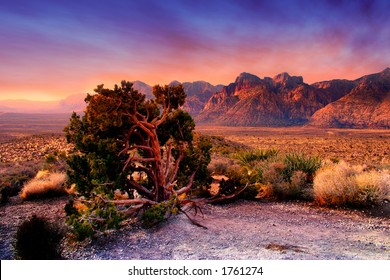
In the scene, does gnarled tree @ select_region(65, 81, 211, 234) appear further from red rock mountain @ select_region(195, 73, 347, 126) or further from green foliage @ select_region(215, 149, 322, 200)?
red rock mountain @ select_region(195, 73, 347, 126)

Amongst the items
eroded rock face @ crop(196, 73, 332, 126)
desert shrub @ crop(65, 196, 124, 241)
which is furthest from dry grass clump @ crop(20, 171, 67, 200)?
eroded rock face @ crop(196, 73, 332, 126)

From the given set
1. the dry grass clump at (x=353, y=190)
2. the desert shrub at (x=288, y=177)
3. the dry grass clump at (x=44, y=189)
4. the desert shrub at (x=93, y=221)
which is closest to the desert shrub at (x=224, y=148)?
the desert shrub at (x=288, y=177)

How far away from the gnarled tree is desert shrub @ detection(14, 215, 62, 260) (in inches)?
37.0

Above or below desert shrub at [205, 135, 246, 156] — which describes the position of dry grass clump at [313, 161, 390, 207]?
above

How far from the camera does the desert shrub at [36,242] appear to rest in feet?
16.7

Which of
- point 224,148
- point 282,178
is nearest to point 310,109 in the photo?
point 224,148

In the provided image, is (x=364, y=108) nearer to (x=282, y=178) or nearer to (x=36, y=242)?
(x=282, y=178)

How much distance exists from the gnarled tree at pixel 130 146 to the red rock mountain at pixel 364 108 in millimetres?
127326

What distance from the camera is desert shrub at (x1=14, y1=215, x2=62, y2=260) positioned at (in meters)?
5.09

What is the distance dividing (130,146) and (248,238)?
366cm

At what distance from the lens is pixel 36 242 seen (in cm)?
516
